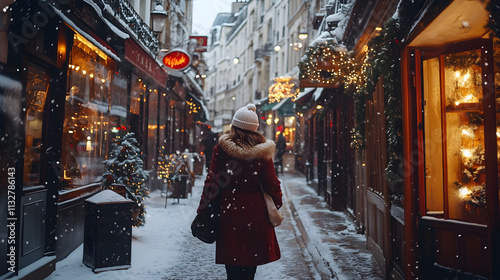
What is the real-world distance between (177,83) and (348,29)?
11.4 m

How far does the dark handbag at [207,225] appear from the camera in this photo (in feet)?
12.8

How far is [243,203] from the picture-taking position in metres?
3.91

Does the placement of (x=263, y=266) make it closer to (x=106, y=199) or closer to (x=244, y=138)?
(x=106, y=199)

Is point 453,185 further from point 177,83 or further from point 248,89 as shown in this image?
point 248,89

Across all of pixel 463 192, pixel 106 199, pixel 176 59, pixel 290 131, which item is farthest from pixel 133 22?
pixel 290 131

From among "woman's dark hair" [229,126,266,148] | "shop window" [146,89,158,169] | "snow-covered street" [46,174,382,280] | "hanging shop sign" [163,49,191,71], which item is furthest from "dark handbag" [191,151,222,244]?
"shop window" [146,89,158,169]

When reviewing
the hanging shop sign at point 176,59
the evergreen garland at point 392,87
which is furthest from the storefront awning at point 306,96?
the evergreen garland at point 392,87

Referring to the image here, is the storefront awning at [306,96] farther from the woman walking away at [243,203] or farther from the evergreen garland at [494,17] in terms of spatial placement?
the evergreen garland at [494,17]

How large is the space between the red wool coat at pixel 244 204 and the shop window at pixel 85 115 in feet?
12.8

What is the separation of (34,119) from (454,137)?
16.5 feet

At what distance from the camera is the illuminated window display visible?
15.2 ft

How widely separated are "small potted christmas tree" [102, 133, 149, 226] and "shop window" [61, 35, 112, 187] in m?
0.58

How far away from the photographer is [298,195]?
47.8 feet

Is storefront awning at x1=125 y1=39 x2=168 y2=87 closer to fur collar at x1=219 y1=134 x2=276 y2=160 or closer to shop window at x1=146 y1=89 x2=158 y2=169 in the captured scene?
shop window at x1=146 y1=89 x2=158 y2=169
